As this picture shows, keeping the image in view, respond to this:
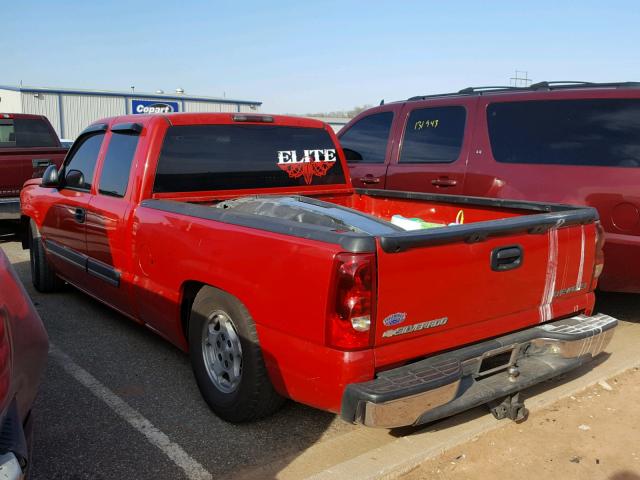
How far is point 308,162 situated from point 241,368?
2.13 m

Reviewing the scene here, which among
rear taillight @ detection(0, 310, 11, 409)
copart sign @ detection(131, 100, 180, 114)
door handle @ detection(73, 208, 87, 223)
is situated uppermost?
copart sign @ detection(131, 100, 180, 114)

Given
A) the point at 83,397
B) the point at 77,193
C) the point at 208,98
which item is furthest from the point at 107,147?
the point at 208,98

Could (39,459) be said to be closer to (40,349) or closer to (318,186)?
(40,349)

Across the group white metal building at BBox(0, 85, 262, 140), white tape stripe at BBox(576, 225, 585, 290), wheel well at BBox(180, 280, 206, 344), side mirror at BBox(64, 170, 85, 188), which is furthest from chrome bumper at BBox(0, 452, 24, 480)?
white metal building at BBox(0, 85, 262, 140)

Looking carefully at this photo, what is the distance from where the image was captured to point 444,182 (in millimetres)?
6008

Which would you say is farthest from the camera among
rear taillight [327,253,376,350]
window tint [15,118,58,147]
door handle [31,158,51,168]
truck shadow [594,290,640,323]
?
window tint [15,118,58,147]

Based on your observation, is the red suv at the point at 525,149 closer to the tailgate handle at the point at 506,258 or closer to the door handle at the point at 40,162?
the tailgate handle at the point at 506,258

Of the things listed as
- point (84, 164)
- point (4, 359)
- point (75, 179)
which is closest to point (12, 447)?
point (4, 359)

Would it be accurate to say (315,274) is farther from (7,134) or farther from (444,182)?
(7,134)

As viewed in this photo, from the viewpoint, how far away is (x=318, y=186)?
495 cm

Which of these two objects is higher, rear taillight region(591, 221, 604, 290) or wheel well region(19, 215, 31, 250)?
rear taillight region(591, 221, 604, 290)

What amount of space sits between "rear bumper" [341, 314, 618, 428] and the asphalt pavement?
48 centimetres

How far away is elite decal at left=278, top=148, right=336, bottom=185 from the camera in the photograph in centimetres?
474

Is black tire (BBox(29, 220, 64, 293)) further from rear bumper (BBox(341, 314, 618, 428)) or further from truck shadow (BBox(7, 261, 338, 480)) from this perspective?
rear bumper (BBox(341, 314, 618, 428))
